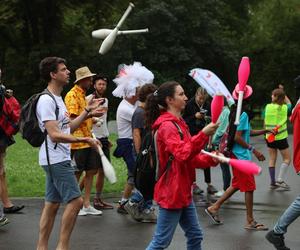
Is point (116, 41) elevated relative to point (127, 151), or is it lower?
elevated

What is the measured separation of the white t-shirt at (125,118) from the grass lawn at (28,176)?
1941 millimetres

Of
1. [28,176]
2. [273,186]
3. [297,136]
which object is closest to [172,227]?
[297,136]

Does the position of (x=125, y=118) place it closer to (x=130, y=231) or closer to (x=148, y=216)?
(x=148, y=216)

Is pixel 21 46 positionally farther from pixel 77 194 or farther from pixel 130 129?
pixel 77 194

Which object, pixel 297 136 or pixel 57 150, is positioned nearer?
pixel 57 150

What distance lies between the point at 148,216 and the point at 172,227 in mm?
2942

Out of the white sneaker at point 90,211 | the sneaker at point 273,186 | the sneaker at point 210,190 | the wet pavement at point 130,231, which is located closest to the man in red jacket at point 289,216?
the wet pavement at point 130,231

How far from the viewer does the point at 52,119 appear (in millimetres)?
5629

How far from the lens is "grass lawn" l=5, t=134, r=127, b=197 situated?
33.8ft

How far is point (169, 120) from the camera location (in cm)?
507

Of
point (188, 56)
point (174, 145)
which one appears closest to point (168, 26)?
point (188, 56)

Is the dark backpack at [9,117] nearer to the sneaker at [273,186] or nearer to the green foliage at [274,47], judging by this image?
the sneaker at [273,186]

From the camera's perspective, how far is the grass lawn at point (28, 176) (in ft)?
33.8

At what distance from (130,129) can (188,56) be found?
28.7m
